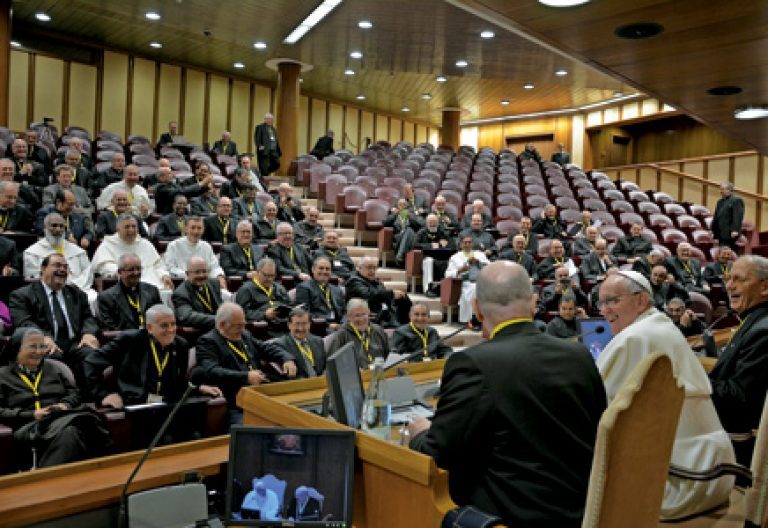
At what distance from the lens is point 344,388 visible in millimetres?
1659

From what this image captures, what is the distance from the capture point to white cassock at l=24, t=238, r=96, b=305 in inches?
172

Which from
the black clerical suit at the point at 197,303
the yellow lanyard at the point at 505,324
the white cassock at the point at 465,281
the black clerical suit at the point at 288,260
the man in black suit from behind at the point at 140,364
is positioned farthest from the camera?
the white cassock at the point at 465,281

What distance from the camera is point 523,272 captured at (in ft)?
4.72

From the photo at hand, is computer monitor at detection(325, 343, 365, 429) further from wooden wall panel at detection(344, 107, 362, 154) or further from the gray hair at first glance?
wooden wall panel at detection(344, 107, 362, 154)

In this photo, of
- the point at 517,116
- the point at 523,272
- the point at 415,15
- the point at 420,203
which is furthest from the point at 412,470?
the point at 517,116

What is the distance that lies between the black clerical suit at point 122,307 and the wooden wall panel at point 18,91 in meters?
7.90

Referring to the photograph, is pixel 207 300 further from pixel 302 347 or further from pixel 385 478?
pixel 385 478

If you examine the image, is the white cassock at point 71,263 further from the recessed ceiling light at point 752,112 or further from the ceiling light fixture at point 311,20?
the ceiling light fixture at point 311,20

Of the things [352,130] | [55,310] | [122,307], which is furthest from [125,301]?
[352,130]

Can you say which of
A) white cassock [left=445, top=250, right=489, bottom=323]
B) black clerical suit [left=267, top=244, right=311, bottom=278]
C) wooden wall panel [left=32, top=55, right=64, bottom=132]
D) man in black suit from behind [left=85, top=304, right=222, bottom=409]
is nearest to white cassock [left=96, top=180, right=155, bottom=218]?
black clerical suit [left=267, top=244, right=311, bottom=278]

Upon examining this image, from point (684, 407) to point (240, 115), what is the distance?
12291 mm

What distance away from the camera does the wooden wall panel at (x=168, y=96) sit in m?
12.0

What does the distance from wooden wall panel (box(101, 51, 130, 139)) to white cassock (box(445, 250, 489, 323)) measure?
7.46m

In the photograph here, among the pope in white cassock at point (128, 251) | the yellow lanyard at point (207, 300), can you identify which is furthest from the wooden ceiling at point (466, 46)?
the pope in white cassock at point (128, 251)
